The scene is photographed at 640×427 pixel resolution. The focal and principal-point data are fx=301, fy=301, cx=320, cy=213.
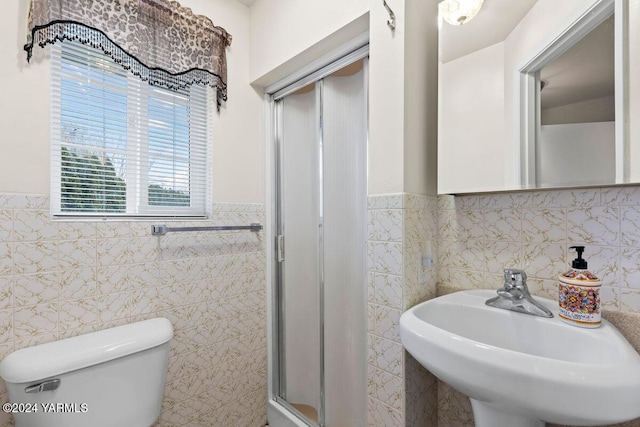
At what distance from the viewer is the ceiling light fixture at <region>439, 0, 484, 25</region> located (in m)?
1.07

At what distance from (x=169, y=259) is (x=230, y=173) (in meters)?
0.52

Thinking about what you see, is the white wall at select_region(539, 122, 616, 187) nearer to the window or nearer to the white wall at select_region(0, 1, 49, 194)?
the window

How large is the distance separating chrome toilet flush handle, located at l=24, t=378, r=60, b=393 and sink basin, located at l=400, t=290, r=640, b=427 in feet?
3.57

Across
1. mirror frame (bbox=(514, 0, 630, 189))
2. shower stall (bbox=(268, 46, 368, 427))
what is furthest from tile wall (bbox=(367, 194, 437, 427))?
mirror frame (bbox=(514, 0, 630, 189))

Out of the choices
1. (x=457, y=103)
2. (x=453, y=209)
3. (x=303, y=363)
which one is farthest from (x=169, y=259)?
(x=457, y=103)

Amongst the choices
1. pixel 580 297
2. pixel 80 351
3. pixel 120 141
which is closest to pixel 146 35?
pixel 120 141

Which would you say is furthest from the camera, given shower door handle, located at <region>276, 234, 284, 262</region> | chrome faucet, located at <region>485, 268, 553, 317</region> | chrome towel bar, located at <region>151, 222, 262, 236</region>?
shower door handle, located at <region>276, 234, 284, 262</region>

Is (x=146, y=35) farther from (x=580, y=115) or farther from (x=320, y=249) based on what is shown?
(x=580, y=115)

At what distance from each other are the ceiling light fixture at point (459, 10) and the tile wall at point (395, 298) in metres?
0.66

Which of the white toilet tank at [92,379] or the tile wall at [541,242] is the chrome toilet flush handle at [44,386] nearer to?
the white toilet tank at [92,379]

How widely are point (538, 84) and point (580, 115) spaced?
16cm

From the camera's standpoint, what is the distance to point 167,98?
145 centimetres

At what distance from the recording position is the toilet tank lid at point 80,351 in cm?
92

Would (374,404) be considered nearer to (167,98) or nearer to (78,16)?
(167,98)
